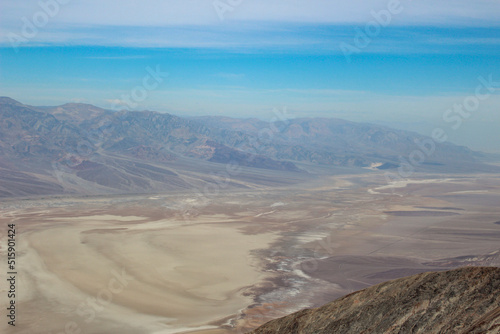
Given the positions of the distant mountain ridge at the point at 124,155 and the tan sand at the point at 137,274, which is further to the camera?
the distant mountain ridge at the point at 124,155

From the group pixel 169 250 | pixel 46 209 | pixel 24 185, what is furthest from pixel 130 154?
pixel 169 250

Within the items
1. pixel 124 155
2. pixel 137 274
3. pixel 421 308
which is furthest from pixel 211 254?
pixel 124 155

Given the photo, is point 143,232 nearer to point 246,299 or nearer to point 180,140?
point 246,299

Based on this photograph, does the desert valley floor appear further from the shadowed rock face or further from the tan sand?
the shadowed rock face

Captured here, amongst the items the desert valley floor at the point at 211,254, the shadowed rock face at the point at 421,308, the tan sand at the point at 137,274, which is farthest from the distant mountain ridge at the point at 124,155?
the shadowed rock face at the point at 421,308

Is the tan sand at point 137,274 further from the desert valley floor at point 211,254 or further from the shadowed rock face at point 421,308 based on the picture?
the shadowed rock face at point 421,308

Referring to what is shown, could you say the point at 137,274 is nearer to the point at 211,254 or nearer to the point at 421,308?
the point at 211,254
